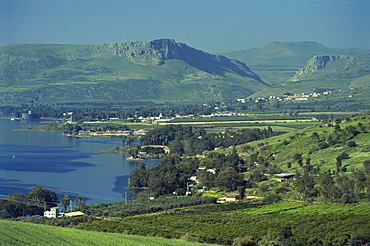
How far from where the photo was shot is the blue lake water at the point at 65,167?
5900 cm

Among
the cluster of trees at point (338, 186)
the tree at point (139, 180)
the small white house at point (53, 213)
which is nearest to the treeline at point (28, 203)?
the small white house at point (53, 213)

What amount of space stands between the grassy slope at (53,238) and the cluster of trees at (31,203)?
1731 cm

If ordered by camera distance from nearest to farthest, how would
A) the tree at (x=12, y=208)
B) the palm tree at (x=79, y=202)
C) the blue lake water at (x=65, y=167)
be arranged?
the tree at (x=12, y=208)
the palm tree at (x=79, y=202)
the blue lake water at (x=65, y=167)

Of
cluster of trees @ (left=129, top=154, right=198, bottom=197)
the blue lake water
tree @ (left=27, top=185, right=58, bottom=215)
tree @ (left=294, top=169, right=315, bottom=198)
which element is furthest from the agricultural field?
the blue lake water

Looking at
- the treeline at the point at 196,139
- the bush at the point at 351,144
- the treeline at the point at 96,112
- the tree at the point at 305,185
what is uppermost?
the treeline at the point at 96,112

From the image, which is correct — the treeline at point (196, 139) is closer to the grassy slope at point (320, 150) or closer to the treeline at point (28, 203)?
the grassy slope at point (320, 150)

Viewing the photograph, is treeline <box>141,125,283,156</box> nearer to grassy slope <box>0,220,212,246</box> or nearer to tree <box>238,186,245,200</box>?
tree <box>238,186,245,200</box>

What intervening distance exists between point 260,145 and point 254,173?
18550 mm

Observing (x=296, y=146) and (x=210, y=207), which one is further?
(x=296, y=146)

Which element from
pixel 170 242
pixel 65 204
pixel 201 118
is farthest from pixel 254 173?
pixel 201 118

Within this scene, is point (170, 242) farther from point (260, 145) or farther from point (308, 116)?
point (308, 116)

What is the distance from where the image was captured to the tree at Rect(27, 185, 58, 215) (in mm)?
47531

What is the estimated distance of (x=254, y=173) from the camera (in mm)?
64625

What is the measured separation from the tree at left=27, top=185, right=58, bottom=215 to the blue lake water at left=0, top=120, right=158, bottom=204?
336cm
